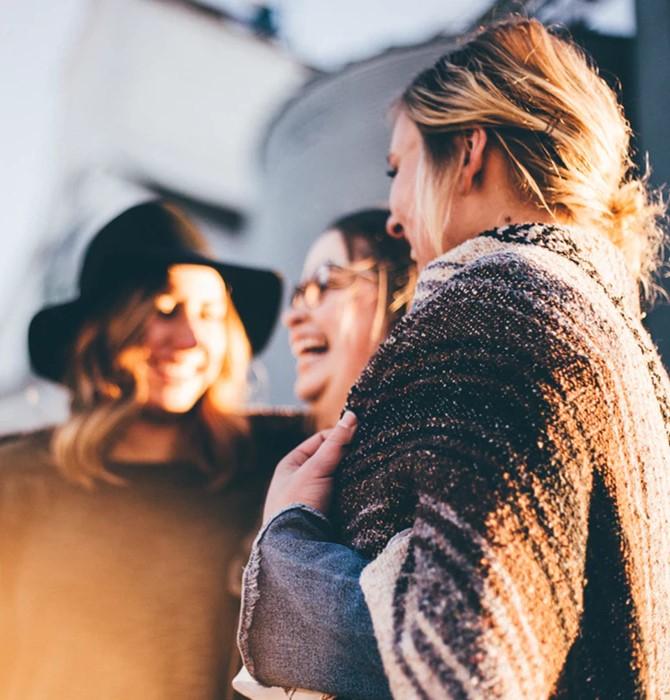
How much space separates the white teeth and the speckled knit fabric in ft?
3.50

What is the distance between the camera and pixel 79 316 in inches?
81.8

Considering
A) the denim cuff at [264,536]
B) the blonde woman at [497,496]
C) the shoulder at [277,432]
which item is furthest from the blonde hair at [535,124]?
the shoulder at [277,432]

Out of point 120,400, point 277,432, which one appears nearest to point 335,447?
point 277,432

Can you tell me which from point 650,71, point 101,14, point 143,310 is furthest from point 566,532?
point 101,14

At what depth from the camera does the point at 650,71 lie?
163 cm

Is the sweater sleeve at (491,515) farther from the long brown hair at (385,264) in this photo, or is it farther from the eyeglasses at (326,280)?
the eyeglasses at (326,280)

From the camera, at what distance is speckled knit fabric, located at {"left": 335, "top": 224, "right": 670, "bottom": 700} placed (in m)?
0.61

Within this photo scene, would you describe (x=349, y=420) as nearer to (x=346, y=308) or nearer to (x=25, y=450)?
(x=346, y=308)

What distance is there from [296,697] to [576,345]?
1.50 feet

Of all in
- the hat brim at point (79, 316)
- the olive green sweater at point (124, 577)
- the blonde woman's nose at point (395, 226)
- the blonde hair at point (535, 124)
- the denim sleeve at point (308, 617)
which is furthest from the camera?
the hat brim at point (79, 316)

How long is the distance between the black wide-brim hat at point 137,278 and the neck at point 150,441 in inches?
12.6

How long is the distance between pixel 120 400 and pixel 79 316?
0.95 feet

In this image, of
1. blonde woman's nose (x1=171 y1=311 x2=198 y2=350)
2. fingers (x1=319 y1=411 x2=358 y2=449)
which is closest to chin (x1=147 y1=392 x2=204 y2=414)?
blonde woman's nose (x1=171 y1=311 x2=198 y2=350)

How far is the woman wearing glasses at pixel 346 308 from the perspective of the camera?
1.79 metres
